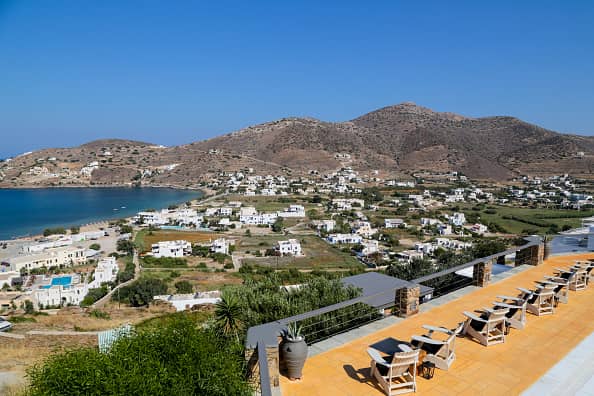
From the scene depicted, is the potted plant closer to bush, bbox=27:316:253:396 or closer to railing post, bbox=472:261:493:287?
bush, bbox=27:316:253:396

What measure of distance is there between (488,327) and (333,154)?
103170mm

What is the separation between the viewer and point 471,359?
13.7ft

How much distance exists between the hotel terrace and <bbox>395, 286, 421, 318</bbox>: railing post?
1 cm

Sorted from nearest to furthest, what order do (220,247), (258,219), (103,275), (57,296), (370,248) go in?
(57,296) → (103,275) → (370,248) → (220,247) → (258,219)

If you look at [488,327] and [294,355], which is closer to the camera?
[294,355]

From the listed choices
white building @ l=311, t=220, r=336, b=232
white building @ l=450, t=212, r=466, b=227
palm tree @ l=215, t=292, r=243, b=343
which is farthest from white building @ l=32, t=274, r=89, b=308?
white building @ l=450, t=212, r=466, b=227

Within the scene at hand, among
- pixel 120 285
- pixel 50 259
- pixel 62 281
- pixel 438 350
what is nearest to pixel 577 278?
pixel 438 350

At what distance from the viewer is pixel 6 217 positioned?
6544 cm

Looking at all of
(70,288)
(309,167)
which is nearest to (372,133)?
(309,167)

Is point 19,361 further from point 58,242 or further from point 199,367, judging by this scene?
point 58,242

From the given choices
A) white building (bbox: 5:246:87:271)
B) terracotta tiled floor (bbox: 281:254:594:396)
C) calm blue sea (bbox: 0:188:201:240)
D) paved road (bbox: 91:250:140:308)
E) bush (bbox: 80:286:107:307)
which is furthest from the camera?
calm blue sea (bbox: 0:188:201:240)

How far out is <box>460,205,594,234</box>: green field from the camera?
4747cm

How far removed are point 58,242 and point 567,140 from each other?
105364 millimetres

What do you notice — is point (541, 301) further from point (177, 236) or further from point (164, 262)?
point (177, 236)
